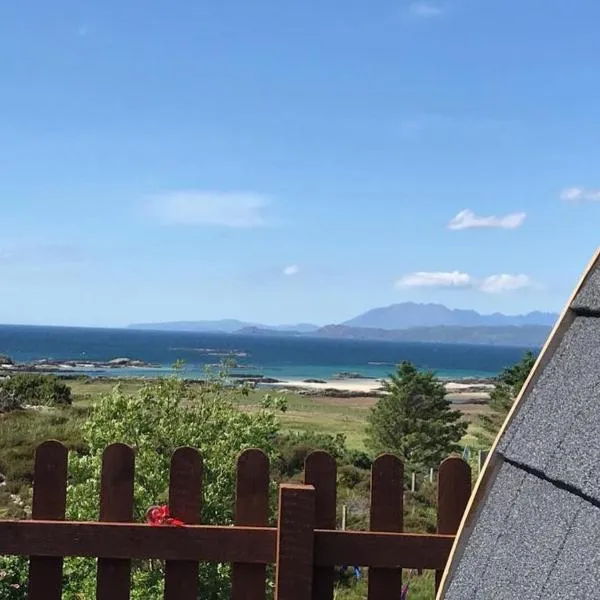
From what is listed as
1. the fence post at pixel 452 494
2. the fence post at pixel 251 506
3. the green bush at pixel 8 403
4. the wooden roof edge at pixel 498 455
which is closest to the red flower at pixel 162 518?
the fence post at pixel 251 506

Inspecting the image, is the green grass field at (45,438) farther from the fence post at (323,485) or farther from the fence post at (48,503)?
the fence post at (323,485)

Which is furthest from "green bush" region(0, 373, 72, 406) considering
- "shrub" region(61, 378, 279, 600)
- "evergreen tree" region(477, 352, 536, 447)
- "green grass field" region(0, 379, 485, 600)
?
"shrub" region(61, 378, 279, 600)

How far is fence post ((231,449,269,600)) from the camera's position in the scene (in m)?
2.55

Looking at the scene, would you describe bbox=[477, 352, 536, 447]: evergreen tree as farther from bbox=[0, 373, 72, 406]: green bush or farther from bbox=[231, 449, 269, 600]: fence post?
bbox=[231, 449, 269, 600]: fence post

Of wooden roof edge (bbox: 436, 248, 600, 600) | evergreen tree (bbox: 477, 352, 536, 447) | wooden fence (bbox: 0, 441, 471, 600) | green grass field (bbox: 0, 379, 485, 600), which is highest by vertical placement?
wooden roof edge (bbox: 436, 248, 600, 600)

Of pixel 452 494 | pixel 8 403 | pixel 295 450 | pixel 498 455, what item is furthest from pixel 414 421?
pixel 498 455

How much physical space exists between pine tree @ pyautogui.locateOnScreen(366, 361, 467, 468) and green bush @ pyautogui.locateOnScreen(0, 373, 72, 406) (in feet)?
38.1

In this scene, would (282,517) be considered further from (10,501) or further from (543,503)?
(10,501)

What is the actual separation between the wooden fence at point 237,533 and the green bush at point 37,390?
942 inches

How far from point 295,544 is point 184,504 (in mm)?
379

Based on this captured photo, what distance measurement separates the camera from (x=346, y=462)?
15336mm

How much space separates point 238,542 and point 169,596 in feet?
0.94

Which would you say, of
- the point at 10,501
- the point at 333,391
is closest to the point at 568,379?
the point at 10,501

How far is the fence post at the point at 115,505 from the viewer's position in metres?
2.55
